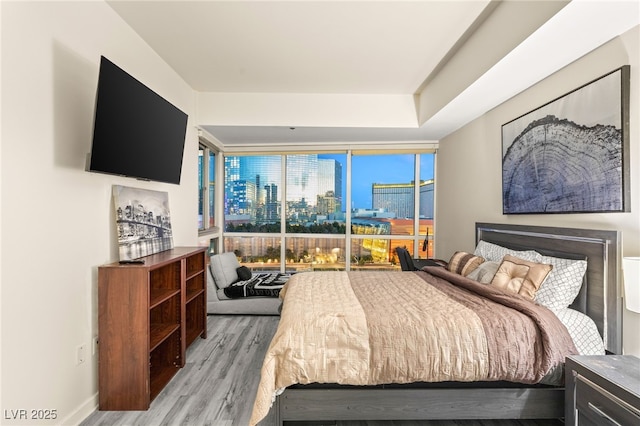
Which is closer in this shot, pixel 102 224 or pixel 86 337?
pixel 86 337

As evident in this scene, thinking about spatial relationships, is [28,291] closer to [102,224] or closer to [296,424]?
[102,224]

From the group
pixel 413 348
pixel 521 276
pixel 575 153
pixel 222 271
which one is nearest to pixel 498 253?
pixel 521 276

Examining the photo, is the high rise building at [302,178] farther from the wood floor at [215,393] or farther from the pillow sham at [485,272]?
the pillow sham at [485,272]

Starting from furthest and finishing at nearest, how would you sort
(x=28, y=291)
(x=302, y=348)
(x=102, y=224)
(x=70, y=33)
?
1. (x=102, y=224)
2. (x=70, y=33)
3. (x=302, y=348)
4. (x=28, y=291)

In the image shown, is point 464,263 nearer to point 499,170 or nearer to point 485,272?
point 485,272

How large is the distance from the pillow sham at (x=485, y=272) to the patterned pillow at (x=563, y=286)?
434 mm

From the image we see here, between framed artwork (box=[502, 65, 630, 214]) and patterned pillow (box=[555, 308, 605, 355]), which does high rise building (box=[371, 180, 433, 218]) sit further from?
patterned pillow (box=[555, 308, 605, 355])

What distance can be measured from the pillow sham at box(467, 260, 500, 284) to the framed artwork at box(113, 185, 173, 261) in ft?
9.30

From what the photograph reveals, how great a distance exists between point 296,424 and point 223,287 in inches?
89.6

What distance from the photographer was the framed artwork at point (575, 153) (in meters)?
1.81

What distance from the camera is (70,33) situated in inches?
72.5

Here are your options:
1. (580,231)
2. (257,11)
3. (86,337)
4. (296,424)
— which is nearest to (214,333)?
(86,337)

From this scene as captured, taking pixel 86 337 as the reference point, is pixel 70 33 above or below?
above

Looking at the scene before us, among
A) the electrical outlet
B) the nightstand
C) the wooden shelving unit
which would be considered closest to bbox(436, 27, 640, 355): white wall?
the nightstand
